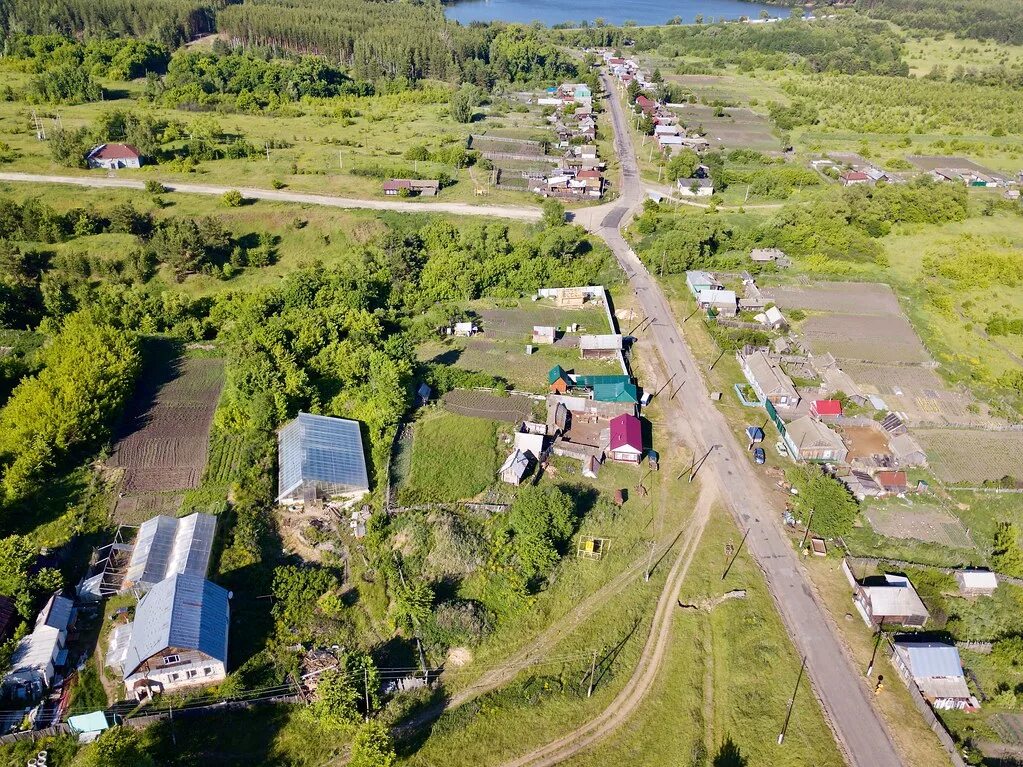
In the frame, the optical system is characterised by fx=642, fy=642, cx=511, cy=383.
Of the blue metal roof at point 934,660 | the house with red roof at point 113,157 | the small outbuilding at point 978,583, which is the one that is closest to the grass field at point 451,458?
the blue metal roof at point 934,660

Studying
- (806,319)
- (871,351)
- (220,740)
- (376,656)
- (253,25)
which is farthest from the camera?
(253,25)

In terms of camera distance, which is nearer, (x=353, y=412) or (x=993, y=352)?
(x=353, y=412)

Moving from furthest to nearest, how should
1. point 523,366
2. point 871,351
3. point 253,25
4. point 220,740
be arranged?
point 253,25
point 871,351
point 523,366
point 220,740

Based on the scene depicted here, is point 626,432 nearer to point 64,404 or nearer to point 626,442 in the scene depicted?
point 626,442

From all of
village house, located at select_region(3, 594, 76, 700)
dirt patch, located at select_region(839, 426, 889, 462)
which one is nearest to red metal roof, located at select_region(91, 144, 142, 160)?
village house, located at select_region(3, 594, 76, 700)

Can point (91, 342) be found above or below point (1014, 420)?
above

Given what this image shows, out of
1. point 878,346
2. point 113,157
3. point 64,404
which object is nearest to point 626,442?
point 878,346

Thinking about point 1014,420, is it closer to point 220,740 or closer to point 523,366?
point 523,366

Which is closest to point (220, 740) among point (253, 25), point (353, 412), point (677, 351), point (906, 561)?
point (353, 412)

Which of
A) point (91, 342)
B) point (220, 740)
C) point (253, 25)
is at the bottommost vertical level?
point (220, 740)
